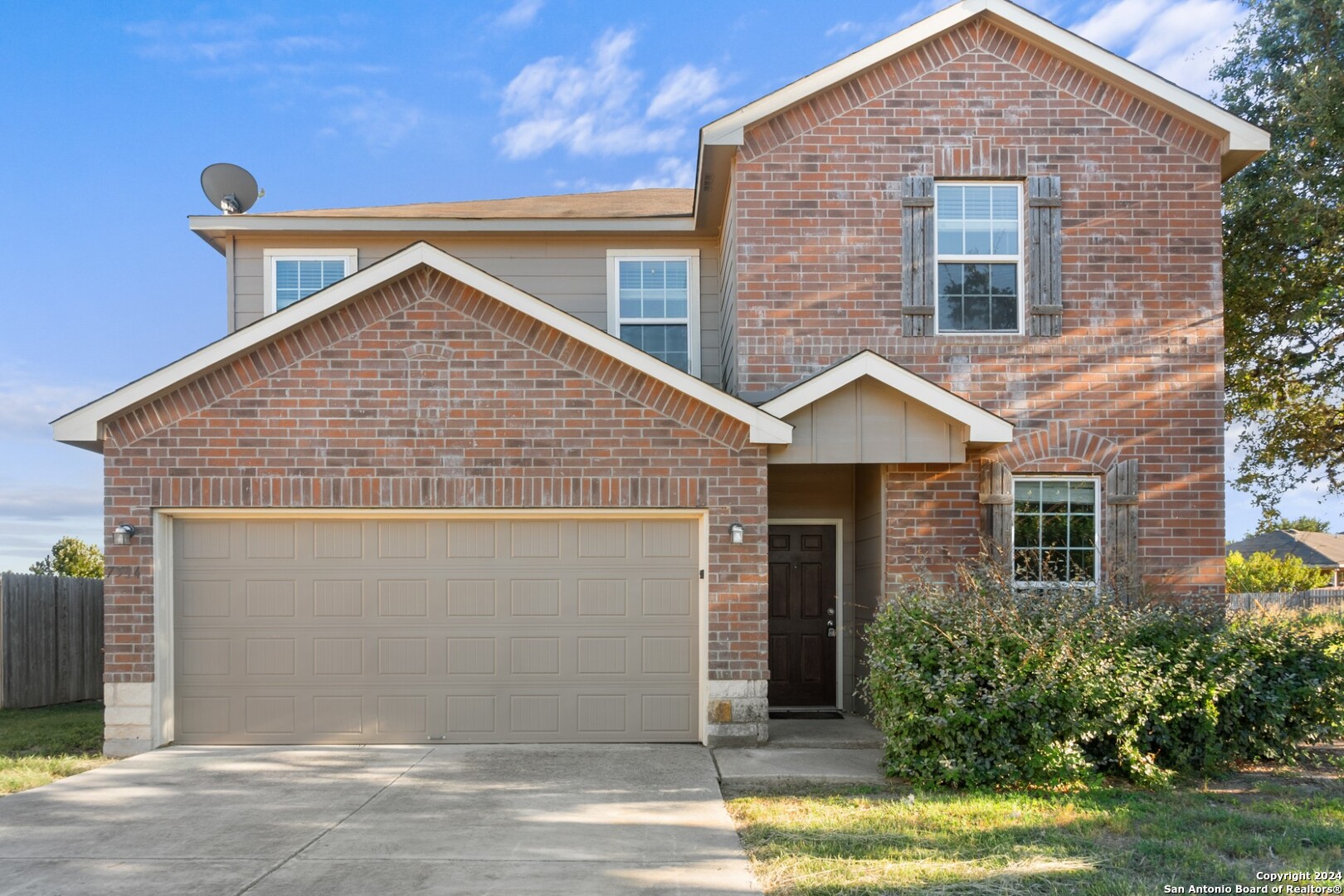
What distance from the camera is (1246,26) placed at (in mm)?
15484

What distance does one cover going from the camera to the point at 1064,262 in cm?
1080

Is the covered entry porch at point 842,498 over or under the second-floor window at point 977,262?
under

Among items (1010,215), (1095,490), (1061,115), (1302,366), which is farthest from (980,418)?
(1302,366)

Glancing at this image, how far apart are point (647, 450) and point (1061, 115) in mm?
5938

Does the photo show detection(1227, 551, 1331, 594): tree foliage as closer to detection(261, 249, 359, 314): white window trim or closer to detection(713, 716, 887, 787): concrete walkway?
detection(713, 716, 887, 787): concrete walkway

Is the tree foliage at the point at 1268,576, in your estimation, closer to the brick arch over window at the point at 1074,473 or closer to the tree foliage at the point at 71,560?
the brick arch over window at the point at 1074,473

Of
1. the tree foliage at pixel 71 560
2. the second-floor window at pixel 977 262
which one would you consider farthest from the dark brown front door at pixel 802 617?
the tree foliage at pixel 71 560

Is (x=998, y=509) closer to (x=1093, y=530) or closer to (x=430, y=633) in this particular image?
(x=1093, y=530)

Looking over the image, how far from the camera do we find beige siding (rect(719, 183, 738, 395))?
10.9 meters

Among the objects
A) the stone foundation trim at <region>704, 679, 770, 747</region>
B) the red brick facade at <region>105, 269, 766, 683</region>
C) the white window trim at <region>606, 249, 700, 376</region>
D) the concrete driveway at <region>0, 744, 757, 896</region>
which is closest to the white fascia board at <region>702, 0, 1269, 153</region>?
the white window trim at <region>606, 249, 700, 376</region>

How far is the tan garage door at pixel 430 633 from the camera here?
31.8 feet

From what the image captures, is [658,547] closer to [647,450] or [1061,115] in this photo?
[647,450]

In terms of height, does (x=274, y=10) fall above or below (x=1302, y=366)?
above

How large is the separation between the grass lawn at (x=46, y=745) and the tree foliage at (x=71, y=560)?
54.0ft
